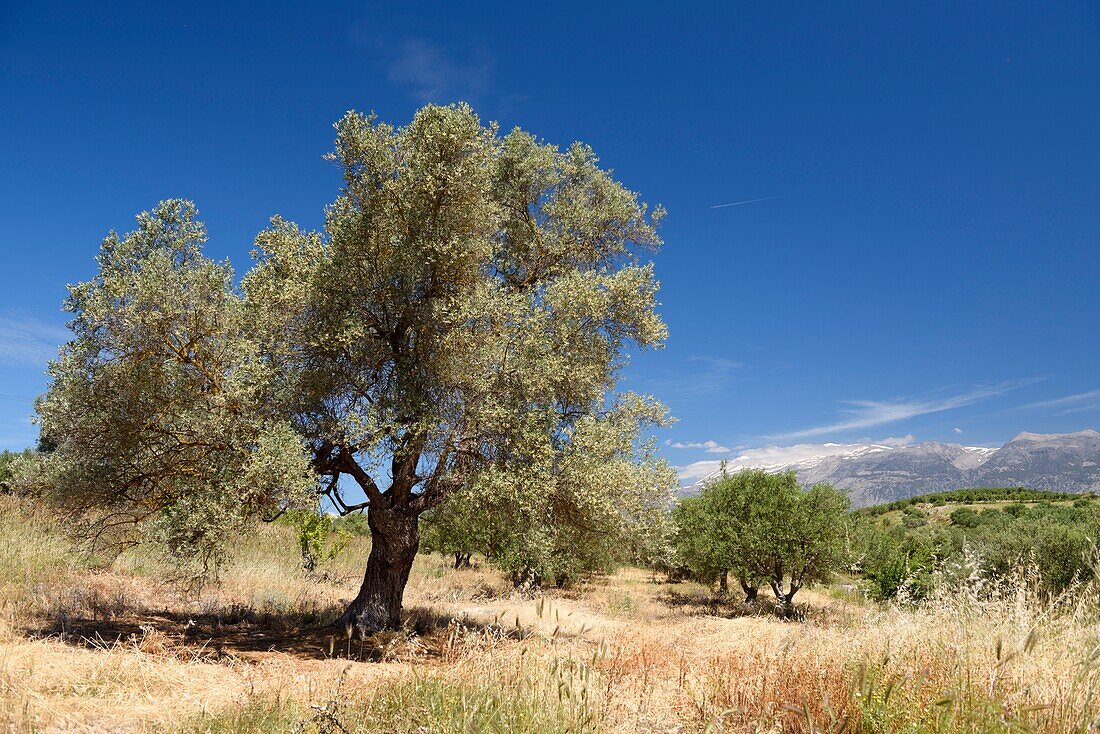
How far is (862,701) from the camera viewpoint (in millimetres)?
5082

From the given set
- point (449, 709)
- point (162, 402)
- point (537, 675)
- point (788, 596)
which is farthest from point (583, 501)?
point (788, 596)

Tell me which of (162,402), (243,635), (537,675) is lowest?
(243,635)

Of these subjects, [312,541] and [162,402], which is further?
[312,541]

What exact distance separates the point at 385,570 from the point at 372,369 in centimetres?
504

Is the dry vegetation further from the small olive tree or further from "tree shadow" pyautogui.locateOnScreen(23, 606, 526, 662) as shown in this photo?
the small olive tree

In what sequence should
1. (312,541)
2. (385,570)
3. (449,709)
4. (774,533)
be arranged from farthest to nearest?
(774,533), (312,541), (385,570), (449,709)

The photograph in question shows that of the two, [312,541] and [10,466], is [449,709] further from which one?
[312,541]

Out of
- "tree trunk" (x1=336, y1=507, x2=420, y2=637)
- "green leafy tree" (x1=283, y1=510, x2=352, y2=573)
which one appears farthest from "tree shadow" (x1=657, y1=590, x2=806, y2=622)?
"green leafy tree" (x1=283, y1=510, x2=352, y2=573)

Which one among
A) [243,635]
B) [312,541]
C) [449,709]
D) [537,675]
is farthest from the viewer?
[312,541]

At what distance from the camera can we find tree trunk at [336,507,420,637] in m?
14.4

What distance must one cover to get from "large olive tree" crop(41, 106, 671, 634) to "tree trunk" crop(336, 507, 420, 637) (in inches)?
1.6

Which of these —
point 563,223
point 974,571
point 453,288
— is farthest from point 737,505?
point 974,571

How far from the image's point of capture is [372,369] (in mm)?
14328

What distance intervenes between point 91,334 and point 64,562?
798 cm
